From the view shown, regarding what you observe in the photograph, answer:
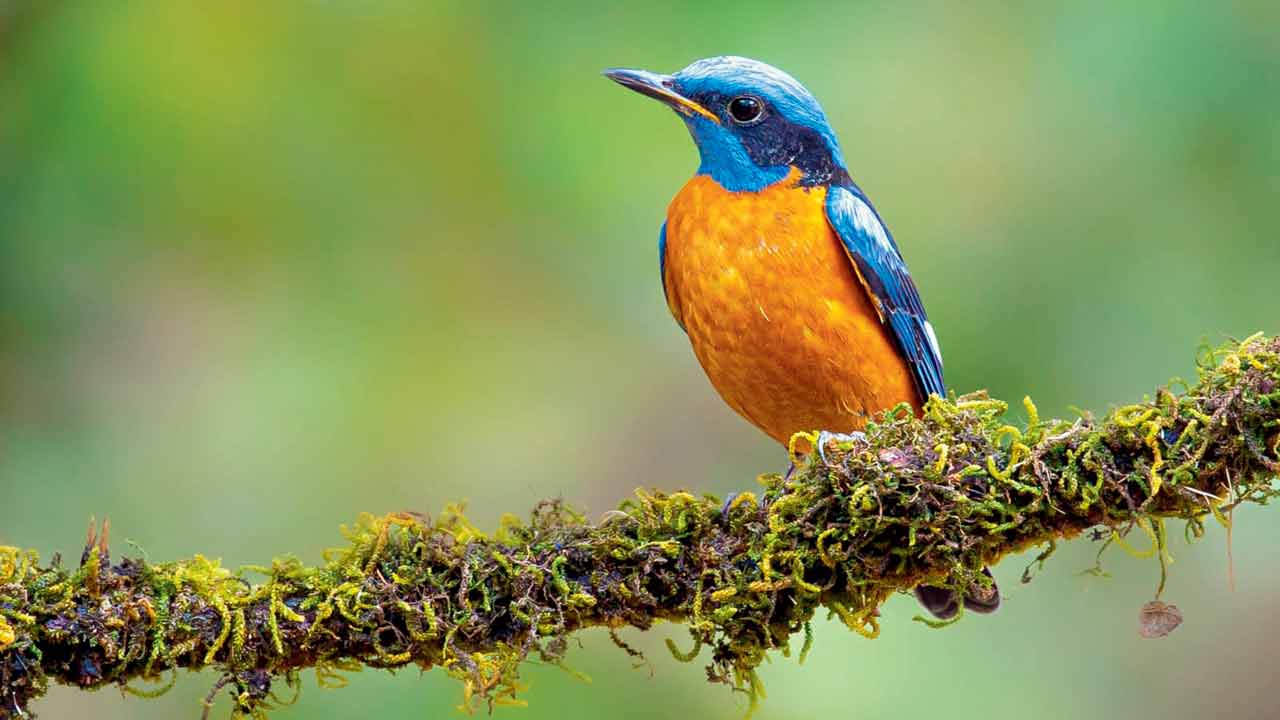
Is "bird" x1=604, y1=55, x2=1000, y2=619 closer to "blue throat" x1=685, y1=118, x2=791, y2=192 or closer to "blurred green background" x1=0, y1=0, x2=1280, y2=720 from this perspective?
"blue throat" x1=685, y1=118, x2=791, y2=192

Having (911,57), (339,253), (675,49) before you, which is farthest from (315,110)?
(911,57)

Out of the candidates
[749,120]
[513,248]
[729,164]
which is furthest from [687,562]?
[513,248]

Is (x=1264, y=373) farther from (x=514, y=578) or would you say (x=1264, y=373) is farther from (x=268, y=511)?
(x=268, y=511)

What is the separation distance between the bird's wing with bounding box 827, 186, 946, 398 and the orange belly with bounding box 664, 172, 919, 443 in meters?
0.05

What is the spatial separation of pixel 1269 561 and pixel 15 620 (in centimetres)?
478

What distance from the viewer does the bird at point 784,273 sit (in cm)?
468

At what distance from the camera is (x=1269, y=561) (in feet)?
18.0

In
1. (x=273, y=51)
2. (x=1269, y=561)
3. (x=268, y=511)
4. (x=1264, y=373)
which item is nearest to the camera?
(x=1264, y=373)

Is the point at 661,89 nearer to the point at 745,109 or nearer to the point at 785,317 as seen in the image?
the point at 745,109

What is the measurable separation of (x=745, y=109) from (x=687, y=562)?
7.13ft

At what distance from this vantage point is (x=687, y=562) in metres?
3.63

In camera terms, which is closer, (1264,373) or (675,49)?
(1264,373)

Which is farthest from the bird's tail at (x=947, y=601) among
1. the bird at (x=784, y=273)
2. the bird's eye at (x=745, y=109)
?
the bird's eye at (x=745, y=109)

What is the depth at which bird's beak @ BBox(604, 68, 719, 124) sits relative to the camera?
5145 mm
